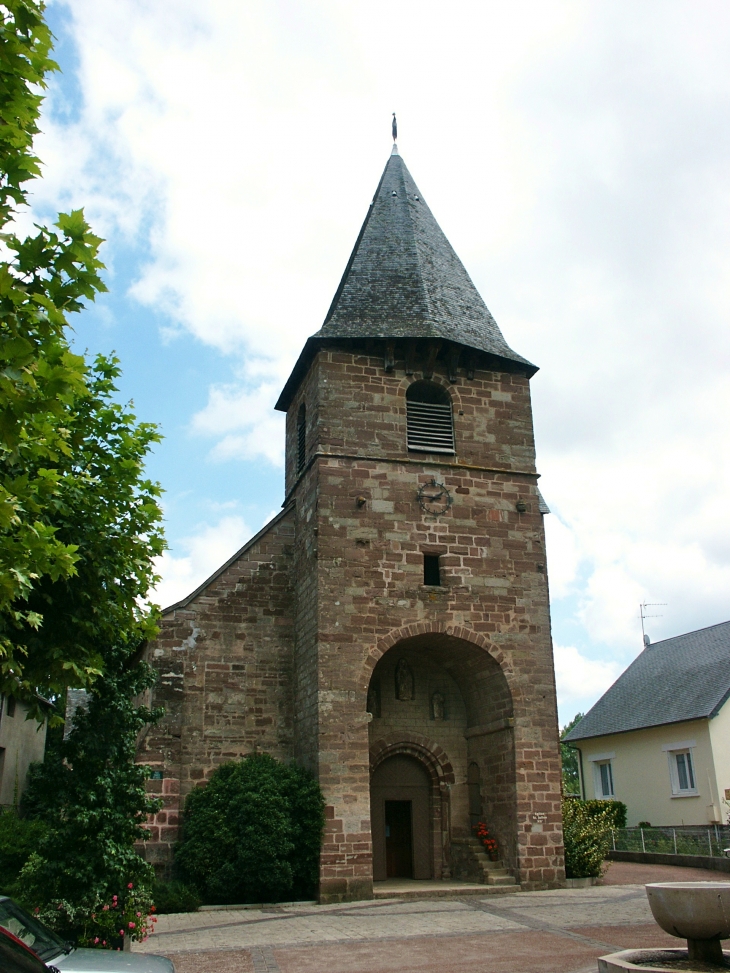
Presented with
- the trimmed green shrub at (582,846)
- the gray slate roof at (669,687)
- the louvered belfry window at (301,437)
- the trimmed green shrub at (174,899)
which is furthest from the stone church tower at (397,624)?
the gray slate roof at (669,687)

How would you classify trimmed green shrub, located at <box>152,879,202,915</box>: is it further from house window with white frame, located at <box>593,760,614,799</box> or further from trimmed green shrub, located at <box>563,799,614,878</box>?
house window with white frame, located at <box>593,760,614,799</box>

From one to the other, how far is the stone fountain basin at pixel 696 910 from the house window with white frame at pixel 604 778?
21.2 meters

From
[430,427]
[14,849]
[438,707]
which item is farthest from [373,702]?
[14,849]

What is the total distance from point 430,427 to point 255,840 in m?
8.21

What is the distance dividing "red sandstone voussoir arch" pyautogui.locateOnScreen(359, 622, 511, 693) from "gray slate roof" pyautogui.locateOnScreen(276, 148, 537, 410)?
18.4 feet

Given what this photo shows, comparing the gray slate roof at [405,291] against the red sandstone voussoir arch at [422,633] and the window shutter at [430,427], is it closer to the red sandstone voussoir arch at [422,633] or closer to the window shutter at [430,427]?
the window shutter at [430,427]

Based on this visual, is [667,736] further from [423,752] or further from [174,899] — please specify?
[174,899]

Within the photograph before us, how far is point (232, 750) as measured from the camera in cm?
1540

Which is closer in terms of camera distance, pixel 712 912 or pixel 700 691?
pixel 712 912

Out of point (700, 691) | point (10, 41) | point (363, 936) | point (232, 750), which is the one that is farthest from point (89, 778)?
point (700, 691)

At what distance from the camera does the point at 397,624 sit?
15172mm

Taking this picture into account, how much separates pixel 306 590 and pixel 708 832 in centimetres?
1125

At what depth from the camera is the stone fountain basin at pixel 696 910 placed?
7180 millimetres

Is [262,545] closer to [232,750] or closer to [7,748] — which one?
[232,750]
